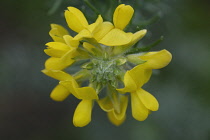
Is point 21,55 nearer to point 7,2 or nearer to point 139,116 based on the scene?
point 7,2

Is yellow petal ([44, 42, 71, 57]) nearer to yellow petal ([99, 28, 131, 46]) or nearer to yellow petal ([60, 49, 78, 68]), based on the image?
yellow petal ([60, 49, 78, 68])

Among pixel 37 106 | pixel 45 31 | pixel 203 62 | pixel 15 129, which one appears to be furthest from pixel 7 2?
pixel 203 62

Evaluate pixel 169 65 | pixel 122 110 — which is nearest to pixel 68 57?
pixel 122 110

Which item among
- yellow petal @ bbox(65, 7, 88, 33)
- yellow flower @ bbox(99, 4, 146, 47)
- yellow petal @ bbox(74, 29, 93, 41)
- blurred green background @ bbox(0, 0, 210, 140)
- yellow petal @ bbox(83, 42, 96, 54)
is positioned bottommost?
blurred green background @ bbox(0, 0, 210, 140)

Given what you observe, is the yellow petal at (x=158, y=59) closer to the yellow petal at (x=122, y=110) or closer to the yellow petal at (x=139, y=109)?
the yellow petal at (x=139, y=109)

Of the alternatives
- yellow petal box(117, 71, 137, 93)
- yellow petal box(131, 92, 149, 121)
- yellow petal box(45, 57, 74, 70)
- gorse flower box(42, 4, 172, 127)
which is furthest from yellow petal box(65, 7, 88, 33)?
yellow petal box(131, 92, 149, 121)

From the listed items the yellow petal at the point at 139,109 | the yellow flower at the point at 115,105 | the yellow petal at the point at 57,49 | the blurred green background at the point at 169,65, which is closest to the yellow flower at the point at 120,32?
the yellow petal at the point at 57,49
